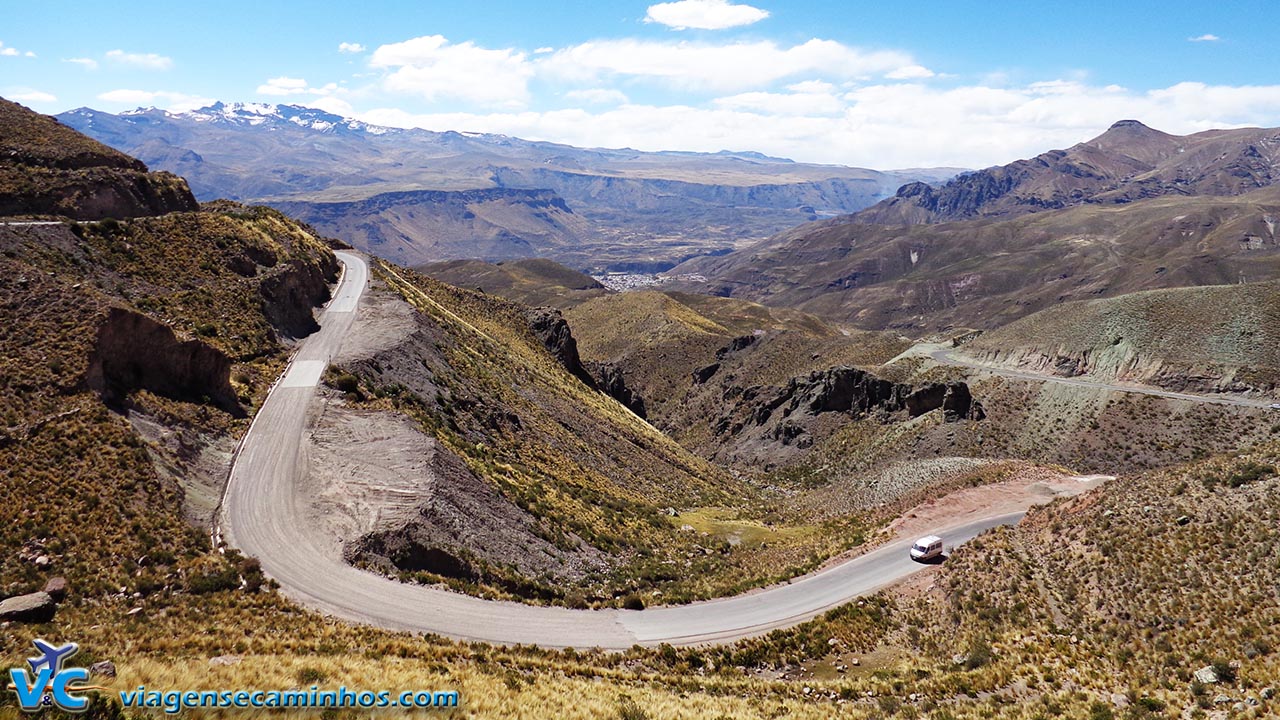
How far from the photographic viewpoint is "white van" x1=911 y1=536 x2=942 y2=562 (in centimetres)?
2972

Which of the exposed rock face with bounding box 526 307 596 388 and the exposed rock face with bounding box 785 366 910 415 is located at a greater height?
the exposed rock face with bounding box 526 307 596 388

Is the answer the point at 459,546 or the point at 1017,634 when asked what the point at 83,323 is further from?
the point at 1017,634

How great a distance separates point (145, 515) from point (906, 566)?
1172 inches

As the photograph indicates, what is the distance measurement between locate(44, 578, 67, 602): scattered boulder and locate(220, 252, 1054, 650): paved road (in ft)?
17.6

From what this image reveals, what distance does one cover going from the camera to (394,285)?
62000 mm

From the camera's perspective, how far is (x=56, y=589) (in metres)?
16.9

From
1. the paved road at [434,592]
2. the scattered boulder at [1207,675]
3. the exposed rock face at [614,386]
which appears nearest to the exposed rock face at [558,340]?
the exposed rock face at [614,386]

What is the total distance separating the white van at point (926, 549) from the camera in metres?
29.7

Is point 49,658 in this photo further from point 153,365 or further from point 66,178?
point 66,178

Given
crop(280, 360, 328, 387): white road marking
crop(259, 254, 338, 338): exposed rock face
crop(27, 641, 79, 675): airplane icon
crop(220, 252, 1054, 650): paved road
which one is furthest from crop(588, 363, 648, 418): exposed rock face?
crop(27, 641, 79, 675): airplane icon

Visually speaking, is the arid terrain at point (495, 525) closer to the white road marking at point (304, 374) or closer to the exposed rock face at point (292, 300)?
the exposed rock face at point (292, 300)

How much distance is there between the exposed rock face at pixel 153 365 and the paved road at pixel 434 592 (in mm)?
2519

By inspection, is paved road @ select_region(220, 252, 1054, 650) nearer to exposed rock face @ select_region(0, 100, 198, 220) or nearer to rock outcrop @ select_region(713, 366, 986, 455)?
exposed rock face @ select_region(0, 100, 198, 220)

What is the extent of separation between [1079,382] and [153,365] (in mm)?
71868
